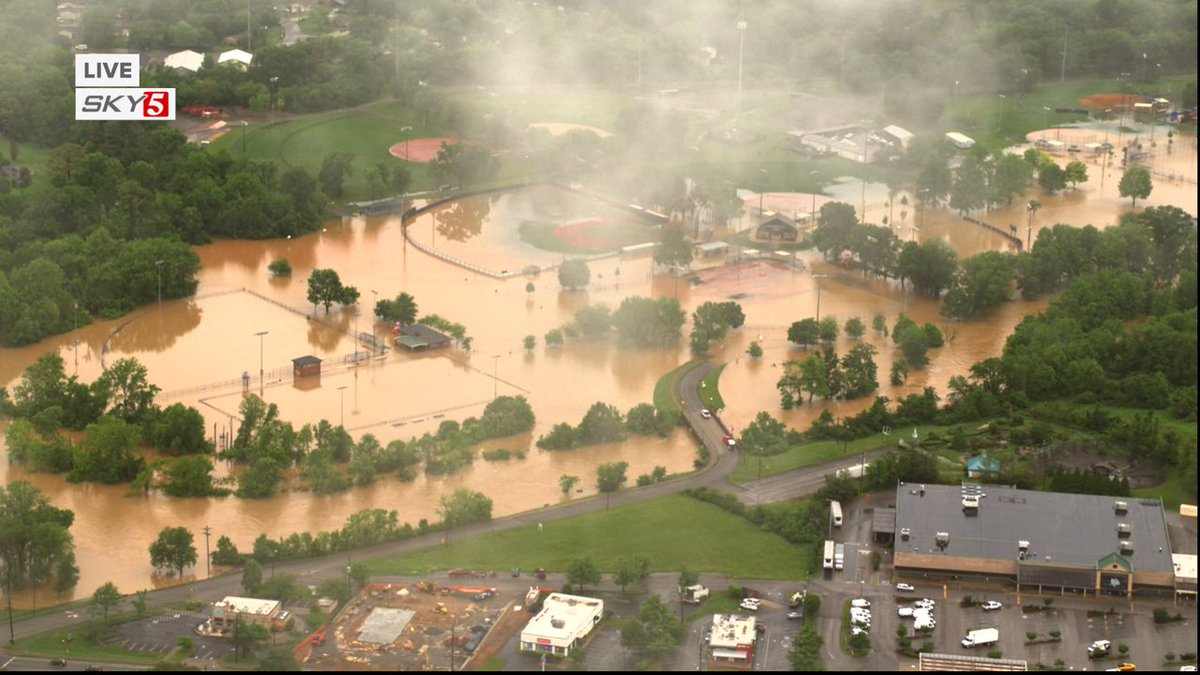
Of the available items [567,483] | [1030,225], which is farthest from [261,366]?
[1030,225]

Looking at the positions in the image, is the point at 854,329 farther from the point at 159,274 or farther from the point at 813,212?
the point at 159,274

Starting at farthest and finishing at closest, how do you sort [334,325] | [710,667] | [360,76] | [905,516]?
[360,76]
[334,325]
[905,516]
[710,667]

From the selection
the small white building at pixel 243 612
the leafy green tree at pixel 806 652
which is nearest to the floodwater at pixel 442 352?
the small white building at pixel 243 612

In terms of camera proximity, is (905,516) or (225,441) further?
(225,441)

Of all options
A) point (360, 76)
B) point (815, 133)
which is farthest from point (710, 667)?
point (360, 76)

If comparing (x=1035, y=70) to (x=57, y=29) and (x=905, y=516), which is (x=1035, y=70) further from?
(x=905, y=516)

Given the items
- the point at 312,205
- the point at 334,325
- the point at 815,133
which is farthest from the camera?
the point at 815,133
